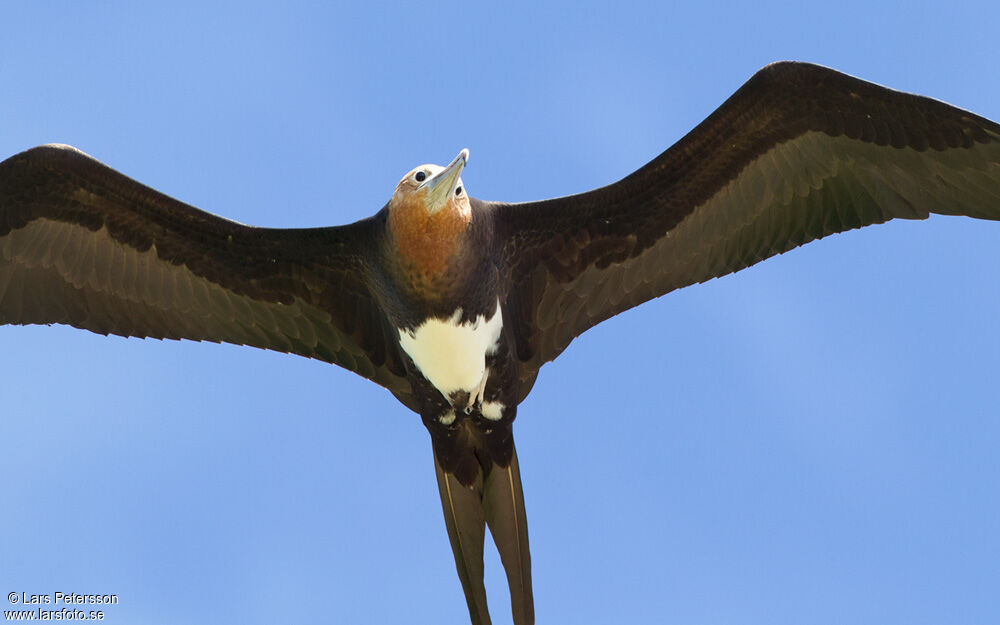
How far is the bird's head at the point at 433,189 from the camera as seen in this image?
8570 millimetres

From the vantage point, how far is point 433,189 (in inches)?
340

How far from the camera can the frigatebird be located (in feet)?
29.7

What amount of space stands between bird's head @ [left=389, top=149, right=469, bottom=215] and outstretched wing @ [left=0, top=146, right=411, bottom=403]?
672 millimetres

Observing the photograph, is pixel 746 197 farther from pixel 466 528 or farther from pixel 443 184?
pixel 466 528

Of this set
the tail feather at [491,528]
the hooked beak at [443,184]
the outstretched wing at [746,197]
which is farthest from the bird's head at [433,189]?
the tail feather at [491,528]

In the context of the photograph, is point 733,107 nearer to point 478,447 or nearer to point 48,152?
point 478,447

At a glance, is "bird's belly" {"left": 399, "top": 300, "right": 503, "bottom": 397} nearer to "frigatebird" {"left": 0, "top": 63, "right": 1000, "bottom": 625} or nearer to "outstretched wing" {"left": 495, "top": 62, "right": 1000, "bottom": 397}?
"frigatebird" {"left": 0, "top": 63, "right": 1000, "bottom": 625}

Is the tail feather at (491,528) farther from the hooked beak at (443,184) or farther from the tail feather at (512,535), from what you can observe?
the hooked beak at (443,184)

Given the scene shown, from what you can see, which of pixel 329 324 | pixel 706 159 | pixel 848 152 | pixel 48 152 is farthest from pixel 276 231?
pixel 848 152

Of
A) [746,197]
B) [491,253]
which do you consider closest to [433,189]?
[491,253]

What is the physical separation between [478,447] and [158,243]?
208cm

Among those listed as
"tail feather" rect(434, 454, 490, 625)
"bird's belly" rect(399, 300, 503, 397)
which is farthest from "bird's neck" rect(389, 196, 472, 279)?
"tail feather" rect(434, 454, 490, 625)

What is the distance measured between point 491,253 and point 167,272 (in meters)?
1.89

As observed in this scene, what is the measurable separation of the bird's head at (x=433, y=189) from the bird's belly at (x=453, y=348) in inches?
22.0
